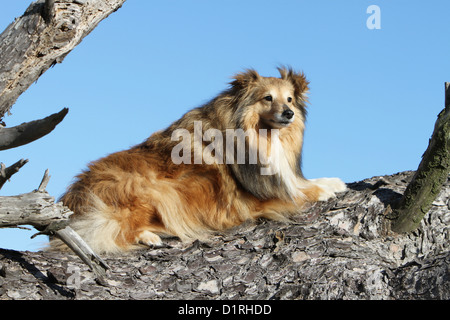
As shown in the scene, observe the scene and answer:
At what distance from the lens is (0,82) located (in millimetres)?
4004

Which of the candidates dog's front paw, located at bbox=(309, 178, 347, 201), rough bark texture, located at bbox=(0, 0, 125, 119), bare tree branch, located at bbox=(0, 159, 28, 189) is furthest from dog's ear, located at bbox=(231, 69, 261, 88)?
bare tree branch, located at bbox=(0, 159, 28, 189)

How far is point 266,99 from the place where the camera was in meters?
5.80

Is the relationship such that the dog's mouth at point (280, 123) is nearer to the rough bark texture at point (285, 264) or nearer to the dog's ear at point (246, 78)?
the dog's ear at point (246, 78)

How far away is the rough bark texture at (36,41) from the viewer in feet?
13.1

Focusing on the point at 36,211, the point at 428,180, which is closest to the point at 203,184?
the point at 36,211

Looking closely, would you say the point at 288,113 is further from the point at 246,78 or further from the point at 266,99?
the point at 246,78

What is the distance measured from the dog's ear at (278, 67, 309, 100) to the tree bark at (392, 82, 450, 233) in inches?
64.5

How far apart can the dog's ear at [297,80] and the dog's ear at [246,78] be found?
0.35 metres

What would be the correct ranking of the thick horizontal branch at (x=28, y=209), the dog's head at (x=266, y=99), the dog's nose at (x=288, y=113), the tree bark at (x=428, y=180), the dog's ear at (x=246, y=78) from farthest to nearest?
1. the dog's ear at (x=246, y=78)
2. the dog's head at (x=266, y=99)
3. the dog's nose at (x=288, y=113)
4. the tree bark at (x=428, y=180)
5. the thick horizontal branch at (x=28, y=209)

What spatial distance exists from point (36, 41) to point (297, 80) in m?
2.99

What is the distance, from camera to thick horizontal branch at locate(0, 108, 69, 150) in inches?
140

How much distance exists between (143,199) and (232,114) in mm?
1340

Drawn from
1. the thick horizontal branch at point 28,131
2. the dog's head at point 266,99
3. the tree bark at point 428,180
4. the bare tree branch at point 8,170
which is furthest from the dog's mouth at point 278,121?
the bare tree branch at point 8,170
